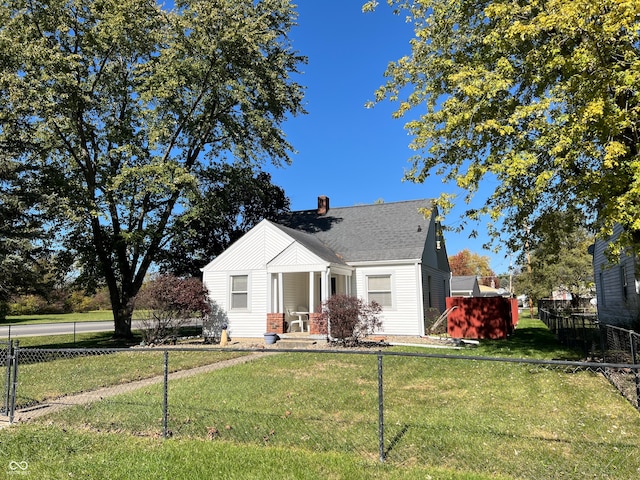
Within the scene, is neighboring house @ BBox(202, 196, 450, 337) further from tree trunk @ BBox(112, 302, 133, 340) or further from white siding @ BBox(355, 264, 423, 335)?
tree trunk @ BBox(112, 302, 133, 340)

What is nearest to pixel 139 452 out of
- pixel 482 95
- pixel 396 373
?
pixel 396 373

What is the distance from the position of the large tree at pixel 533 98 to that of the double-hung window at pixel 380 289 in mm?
6591

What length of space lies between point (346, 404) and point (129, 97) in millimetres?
19239

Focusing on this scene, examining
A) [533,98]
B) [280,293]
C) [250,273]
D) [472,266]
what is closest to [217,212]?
[250,273]

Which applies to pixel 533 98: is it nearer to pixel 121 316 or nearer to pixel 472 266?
pixel 121 316

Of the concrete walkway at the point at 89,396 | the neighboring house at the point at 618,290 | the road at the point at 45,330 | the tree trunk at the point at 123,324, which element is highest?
the neighboring house at the point at 618,290

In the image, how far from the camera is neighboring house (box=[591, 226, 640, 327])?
47.3ft

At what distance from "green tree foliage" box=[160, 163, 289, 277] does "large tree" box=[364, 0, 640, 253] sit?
1072cm

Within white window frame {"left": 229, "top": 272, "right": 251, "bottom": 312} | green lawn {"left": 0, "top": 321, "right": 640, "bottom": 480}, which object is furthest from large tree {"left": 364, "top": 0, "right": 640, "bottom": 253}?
white window frame {"left": 229, "top": 272, "right": 251, "bottom": 312}

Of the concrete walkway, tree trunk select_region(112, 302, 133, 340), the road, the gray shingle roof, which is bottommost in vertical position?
the road

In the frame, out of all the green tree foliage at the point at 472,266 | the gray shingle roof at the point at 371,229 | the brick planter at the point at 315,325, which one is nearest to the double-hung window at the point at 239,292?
the brick planter at the point at 315,325

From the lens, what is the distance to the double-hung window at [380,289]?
59.7ft

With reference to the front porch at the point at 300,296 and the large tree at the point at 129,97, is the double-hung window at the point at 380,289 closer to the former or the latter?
the front porch at the point at 300,296

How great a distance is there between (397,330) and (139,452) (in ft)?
45.2
